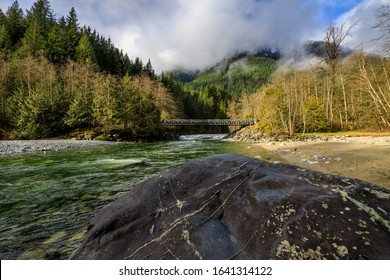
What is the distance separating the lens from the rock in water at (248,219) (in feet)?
7.11

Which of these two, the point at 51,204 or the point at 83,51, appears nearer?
the point at 51,204

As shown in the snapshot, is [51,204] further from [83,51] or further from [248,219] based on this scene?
[83,51]

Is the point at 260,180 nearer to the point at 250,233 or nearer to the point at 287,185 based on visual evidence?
the point at 287,185

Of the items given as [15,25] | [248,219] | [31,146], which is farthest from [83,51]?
[248,219]

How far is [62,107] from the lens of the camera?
3553 cm

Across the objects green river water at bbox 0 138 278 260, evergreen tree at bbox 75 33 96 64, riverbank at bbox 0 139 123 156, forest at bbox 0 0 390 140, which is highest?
evergreen tree at bbox 75 33 96 64

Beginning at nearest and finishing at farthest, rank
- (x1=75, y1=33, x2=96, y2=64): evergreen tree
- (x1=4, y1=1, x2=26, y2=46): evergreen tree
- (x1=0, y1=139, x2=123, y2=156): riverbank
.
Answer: (x1=0, y1=139, x2=123, y2=156): riverbank → (x1=75, y1=33, x2=96, y2=64): evergreen tree → (x1=4, y1=1, x2=26, y2=46): evergreen tree

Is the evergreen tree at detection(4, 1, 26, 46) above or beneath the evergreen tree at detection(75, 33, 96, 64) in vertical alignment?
above

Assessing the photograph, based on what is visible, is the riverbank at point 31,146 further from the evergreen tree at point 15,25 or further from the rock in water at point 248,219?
the evergreen tree at point 15,25

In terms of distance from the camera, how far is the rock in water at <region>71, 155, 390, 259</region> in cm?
217

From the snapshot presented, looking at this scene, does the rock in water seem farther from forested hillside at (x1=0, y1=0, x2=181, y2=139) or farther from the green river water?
forested hillside at (x1=0, y1=0, x2=181, y2=139)

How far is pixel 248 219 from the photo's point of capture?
259 centimetres

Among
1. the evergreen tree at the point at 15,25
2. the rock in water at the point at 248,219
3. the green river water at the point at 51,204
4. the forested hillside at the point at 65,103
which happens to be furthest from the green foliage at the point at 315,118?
the evergreen tree at the point at 15,25

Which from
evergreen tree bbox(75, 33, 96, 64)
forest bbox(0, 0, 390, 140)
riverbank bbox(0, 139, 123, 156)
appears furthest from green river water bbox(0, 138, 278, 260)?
evergreen tree bbox(75, 33, 96, 64)
